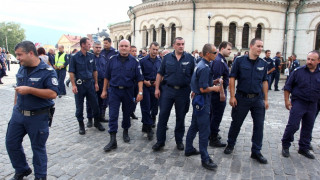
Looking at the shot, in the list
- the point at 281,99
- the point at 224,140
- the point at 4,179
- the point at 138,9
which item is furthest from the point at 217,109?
the point at 138,9

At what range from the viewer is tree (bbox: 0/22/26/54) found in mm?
79475

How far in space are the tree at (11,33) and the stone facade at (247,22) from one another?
7317cm

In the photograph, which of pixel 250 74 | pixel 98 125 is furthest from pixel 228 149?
pixel 98 125

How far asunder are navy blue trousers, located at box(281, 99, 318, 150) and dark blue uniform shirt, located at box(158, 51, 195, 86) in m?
2.19

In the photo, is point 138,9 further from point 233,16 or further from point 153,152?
point 153,152

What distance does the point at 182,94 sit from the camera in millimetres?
5086

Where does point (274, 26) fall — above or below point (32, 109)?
above

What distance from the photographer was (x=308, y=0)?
2298cm

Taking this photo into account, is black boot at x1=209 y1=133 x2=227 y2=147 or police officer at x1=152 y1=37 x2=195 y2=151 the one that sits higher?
police officer at x1=152 y1=37 x2=195 y2=151

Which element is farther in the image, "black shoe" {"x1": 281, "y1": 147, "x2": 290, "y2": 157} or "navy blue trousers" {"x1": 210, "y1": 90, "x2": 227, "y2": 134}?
"navy blue trousers" {"x1": 210, "y1": 90, "x2": 227, "y2": 134}

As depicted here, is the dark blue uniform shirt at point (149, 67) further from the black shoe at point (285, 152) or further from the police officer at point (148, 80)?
the black shoe at point (285, 152)

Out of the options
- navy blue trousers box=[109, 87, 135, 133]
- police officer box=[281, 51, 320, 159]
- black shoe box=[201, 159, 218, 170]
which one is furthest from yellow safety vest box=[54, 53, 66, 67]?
police officer box=[281, 51, 320, 159]

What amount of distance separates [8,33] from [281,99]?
298 ft

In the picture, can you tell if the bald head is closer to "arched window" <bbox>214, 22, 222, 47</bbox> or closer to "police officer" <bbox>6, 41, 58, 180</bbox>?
"police officer" <bbox>6, 41, 58, 180</bbox>
